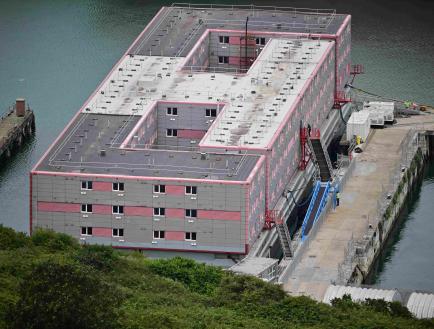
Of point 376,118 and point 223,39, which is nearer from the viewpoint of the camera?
point 223,39

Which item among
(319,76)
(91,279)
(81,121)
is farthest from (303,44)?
(91,279)

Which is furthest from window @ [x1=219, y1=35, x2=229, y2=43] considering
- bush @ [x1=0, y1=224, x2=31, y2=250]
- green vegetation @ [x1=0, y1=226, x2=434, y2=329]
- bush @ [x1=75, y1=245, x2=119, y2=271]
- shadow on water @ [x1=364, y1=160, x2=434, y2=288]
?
bush @ [x1=75, y1=245, x2=119, y2=271]

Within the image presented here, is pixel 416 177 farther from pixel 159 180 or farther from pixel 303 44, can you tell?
pixel 159 180

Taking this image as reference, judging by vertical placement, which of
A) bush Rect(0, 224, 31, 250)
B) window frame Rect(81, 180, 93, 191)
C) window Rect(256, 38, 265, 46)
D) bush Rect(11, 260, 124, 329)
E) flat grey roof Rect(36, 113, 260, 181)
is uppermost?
bush Rect(11, 260, 124, 329)

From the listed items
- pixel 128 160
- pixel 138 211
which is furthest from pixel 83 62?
pixel 138 211

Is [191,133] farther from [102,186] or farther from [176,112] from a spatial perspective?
[102,186]

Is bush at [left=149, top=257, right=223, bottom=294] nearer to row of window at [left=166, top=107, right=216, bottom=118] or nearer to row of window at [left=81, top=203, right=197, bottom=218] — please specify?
row of window at [left=81, top=203, right=197, bottom=218]
